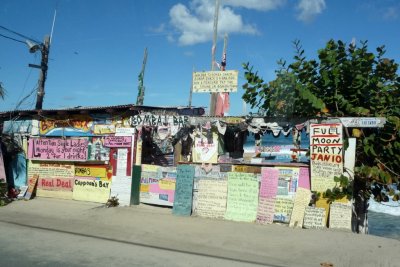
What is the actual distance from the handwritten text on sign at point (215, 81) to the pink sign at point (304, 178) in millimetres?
3148

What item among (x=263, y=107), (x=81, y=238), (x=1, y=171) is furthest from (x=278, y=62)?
(x=1, y=171)

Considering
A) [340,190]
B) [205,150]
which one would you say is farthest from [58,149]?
[340,190]

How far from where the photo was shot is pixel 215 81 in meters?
12.2

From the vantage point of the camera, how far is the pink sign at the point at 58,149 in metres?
13.4

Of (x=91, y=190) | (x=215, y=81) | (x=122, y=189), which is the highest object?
(x=215, y=81)

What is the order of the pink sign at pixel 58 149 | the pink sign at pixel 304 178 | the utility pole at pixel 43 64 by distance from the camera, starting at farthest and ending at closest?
the utility pole at pixel 43 64
the pink sign at pixel 58 149
the pink sign at pixel 304 178

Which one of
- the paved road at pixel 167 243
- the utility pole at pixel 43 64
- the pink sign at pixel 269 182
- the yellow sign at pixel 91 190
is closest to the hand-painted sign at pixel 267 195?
the pink sign at pixel 269 182

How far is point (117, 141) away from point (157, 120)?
1441mm

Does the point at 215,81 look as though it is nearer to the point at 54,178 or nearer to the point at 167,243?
the point at 167,243

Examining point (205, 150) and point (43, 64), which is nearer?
point (205, 150)

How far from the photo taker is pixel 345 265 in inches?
277

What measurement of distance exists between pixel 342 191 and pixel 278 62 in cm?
330

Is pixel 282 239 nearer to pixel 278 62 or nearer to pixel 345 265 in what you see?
pixel 345 265

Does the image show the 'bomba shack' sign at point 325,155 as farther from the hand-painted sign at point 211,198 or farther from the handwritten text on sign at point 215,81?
the handwritten text on sign at point 215,81
